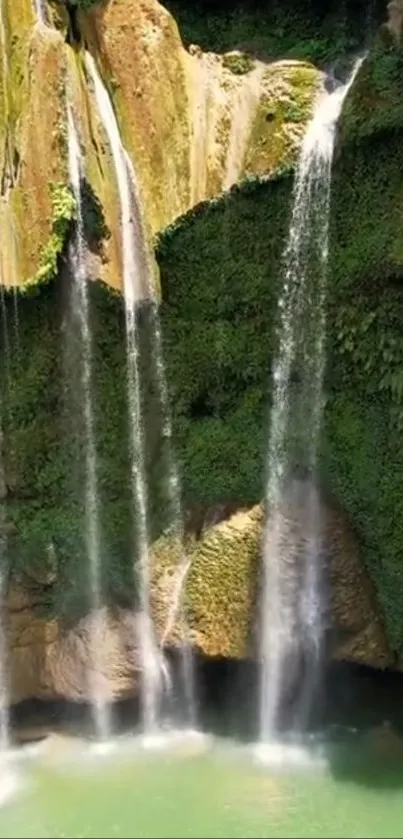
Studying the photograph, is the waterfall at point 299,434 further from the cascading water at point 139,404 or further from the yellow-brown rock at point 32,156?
the yellow-brown rock at point 32,156

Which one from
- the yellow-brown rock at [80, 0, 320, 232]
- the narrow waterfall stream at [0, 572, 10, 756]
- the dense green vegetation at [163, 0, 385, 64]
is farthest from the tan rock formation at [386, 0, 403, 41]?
the narrow waterfall stream at [0, 572, 10, 756]

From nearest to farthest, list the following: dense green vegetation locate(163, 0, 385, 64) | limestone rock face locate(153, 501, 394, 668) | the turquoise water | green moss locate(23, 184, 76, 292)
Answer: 1. the turquoise water
2. green moss locate(23, 184, 76, 292)
3. limestone rock face locate(153, 501, 394, 668)
4. dense green vegetation locate(163, 0, 385, 64)

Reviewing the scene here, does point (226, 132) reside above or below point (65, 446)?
above

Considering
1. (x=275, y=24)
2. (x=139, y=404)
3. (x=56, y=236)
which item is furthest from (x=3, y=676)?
(x=275, y=24)

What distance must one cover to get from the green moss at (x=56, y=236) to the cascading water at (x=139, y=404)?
2.57 feet

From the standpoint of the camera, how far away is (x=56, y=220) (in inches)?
500

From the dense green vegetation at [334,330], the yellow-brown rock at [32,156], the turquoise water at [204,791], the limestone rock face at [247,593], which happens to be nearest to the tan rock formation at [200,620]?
the limestone rock face at [247,593]

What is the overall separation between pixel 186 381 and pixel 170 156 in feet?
9.67

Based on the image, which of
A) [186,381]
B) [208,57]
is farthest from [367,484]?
[208,57]

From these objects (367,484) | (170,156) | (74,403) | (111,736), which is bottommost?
(111,736)

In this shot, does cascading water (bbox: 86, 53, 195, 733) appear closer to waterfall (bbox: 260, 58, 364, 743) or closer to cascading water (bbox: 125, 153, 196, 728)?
cascading water (bbox: 125, 153, 196, 728)

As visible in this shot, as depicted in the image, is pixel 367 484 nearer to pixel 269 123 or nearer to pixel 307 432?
pixel 307 432

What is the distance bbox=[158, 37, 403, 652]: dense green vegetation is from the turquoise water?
185 centimetres

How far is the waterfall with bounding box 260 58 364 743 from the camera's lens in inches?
505
